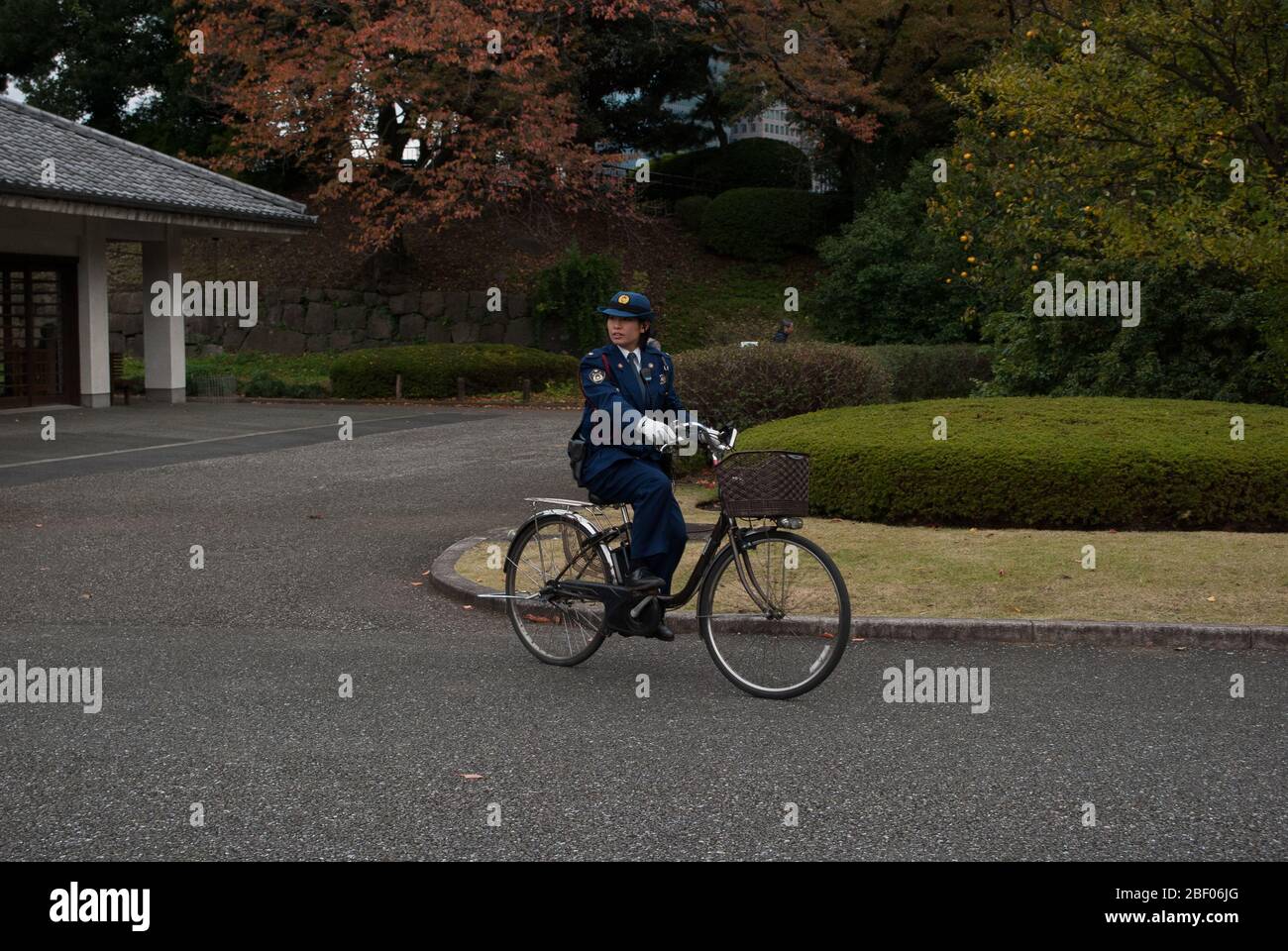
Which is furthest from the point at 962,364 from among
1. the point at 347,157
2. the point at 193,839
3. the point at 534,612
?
the point at 193,839

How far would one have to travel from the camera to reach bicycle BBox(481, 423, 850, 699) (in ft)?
20.7

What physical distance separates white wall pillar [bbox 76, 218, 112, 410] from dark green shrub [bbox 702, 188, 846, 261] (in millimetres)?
18398

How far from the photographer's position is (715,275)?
37.5m

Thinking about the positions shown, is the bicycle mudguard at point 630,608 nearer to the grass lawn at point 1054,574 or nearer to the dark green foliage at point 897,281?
the grass lawn at point 1054,574

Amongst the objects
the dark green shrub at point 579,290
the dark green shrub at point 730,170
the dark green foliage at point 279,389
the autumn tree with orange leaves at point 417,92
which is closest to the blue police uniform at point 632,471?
the dark green foliage at point 279,389

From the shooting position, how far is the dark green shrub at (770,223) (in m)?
38.2

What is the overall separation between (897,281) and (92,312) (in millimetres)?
16662

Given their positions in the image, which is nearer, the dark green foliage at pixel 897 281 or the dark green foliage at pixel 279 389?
the dark green foliage at pixel 279 389

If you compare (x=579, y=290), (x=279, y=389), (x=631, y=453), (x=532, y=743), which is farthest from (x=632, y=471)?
(x=579, y=290)

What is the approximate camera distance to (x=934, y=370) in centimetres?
2545

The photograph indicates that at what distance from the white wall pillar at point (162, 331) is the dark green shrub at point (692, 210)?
17382mm

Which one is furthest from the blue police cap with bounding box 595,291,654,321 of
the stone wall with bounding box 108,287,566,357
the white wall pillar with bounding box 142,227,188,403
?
the stone wall with bounding box 108,287,566,357

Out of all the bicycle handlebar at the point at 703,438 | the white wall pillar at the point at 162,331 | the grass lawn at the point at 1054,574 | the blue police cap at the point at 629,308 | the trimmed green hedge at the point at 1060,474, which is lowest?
the grass lawn at the point at 1054,574

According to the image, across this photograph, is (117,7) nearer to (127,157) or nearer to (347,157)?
(347,157)
